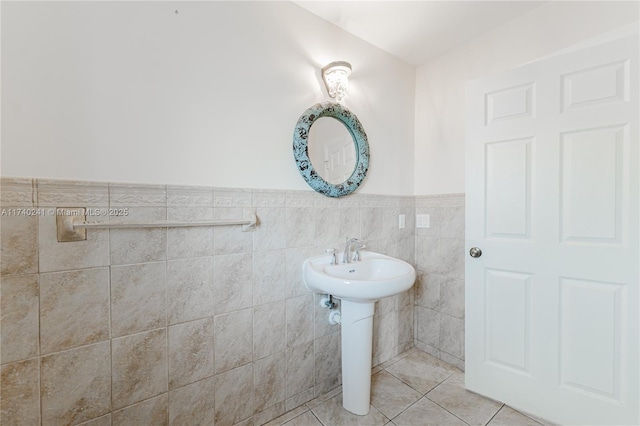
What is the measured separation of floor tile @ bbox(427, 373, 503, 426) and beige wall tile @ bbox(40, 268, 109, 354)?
73.1 inches

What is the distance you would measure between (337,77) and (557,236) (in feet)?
5.07

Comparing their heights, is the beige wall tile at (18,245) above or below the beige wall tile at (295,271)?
above

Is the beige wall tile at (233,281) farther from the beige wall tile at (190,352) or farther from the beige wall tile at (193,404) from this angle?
the beige wall tile at (193,404)

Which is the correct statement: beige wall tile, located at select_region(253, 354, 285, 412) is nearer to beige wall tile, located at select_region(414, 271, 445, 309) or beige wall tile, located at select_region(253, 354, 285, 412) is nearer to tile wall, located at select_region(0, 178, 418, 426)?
tile wall, located at select_region(0, 178, 418, 426)

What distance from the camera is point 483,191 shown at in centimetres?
169

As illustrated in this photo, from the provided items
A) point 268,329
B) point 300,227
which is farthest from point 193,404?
point 300,227

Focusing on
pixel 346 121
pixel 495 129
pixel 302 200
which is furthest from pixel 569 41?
pixel 302 200

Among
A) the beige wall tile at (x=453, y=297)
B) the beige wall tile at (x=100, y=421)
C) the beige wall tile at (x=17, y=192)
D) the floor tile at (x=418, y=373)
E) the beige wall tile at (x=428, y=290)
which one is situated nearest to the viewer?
the beige wall tile at (x=17, y=192)

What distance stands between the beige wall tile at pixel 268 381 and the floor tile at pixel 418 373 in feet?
2.92

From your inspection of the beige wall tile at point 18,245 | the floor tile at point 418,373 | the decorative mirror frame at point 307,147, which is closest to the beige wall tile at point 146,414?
the beige wall tile at point 18,245

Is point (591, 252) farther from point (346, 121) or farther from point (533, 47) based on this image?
point (346, 121)

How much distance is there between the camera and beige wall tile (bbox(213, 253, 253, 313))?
1329 millimetres

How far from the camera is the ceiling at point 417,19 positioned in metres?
1.62

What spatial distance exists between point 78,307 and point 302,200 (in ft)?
3.62
